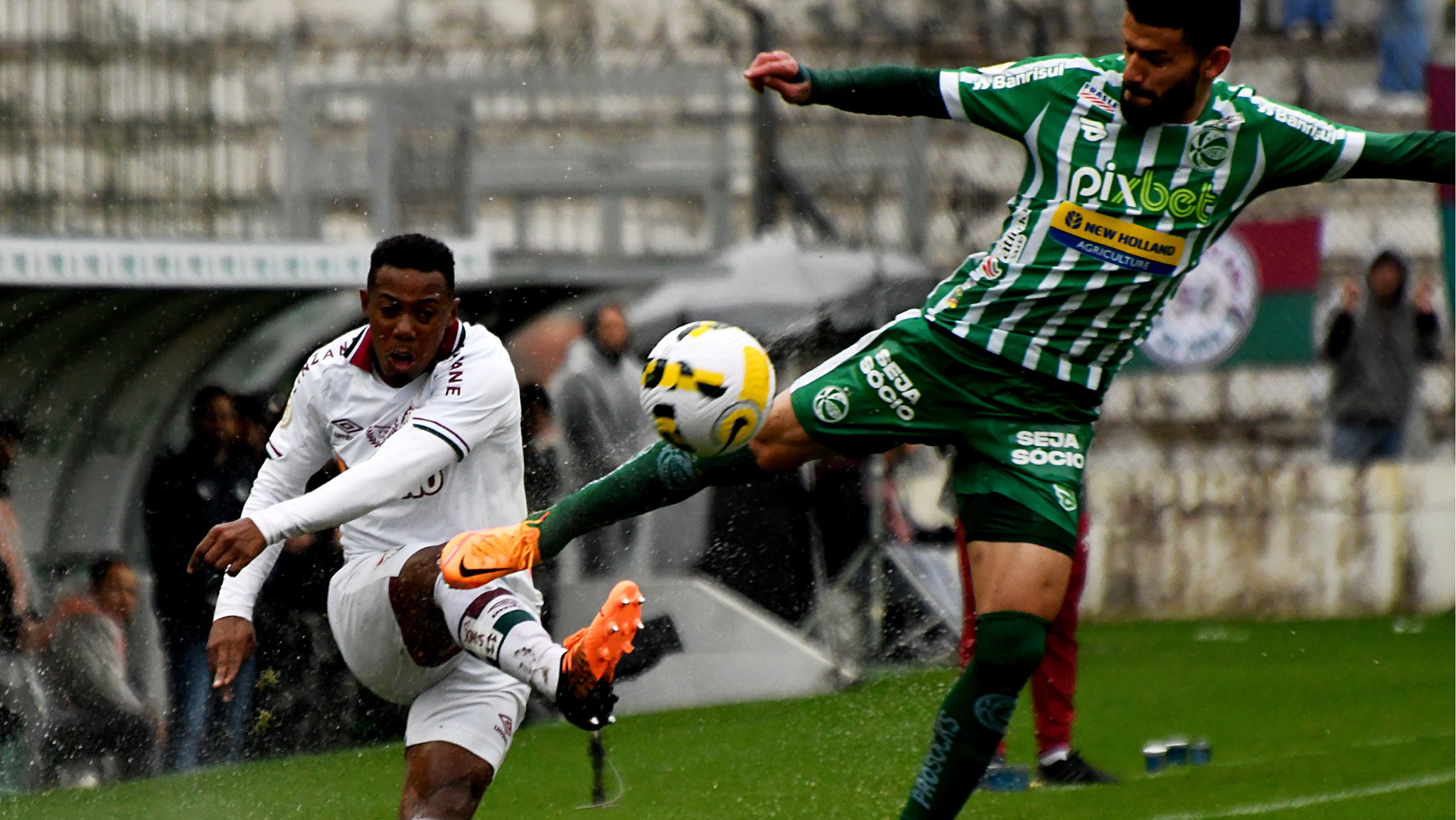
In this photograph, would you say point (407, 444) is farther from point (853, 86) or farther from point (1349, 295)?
point (1349, 295)

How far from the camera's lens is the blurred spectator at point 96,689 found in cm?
804

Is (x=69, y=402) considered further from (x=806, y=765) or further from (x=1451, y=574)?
(x=1451, y=574)

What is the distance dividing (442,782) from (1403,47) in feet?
33.8

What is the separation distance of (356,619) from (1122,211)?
7.58 ft

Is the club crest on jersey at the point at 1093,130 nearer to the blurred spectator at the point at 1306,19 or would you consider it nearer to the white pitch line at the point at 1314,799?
the white pitch line at the point at 1314,799

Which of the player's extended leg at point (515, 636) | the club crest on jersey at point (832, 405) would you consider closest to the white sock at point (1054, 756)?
the club crest on jersey at point (832, 405)

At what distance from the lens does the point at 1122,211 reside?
5.29 meters

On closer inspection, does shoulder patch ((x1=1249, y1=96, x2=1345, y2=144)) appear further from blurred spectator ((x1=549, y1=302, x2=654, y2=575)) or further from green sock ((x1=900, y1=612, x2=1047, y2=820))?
blurred spectator ((x1=549, y1=302, x2=654, y2=575))

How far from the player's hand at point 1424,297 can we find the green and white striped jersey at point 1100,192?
8277 millimetres

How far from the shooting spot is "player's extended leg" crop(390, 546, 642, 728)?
511cm

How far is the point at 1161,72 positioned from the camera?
16.8ft

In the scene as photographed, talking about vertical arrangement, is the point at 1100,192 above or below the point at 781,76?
below

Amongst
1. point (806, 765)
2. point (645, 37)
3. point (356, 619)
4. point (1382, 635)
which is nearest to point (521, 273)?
point (645, 37)

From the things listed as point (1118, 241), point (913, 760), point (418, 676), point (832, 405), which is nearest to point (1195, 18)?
point (1118, 241)
